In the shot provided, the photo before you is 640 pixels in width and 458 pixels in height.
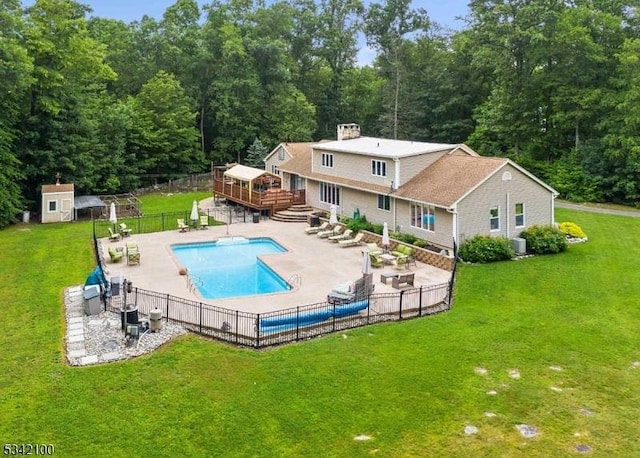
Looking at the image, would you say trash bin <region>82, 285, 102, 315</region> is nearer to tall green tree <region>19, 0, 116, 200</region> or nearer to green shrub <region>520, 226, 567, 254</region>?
green shrub <region>520, 226, 567, 254</region>

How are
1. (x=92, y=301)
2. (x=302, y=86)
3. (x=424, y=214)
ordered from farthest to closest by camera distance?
(x=302, y=86)
(x=424, y=214)
(x=92, y=301)

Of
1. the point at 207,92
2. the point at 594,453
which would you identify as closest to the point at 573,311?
the point at 594,453

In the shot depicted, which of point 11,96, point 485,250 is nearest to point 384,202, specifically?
point 485,250

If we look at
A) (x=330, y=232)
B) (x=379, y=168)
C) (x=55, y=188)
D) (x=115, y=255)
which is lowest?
(x=115, y=255)

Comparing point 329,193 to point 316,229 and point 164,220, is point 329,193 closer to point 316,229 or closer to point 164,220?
point 316,229

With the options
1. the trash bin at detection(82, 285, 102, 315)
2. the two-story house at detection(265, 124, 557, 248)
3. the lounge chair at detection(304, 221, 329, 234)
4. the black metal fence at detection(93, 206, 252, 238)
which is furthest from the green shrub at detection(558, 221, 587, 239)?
the trash bin at detection(82, 285, 102, 315)

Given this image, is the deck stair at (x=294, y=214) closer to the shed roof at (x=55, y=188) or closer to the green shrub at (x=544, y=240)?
the shed roof at (x=55, y=188)

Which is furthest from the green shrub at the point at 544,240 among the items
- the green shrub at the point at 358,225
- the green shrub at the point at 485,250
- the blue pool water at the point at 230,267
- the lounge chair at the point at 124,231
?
the lounge chair at the point at 124,231
